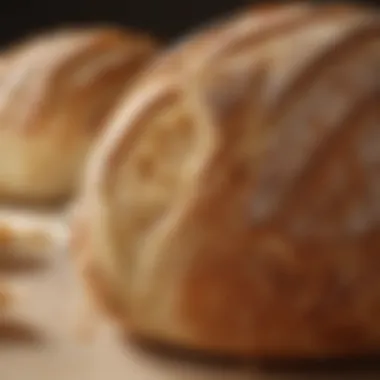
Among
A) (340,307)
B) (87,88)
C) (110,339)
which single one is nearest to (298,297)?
(340,307)

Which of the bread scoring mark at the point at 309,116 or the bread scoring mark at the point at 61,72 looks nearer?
the bread scoring mark at the point at 309,116

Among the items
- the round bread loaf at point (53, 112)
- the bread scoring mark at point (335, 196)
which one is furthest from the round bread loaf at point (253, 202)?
the round bread loaf at point (53, 112)

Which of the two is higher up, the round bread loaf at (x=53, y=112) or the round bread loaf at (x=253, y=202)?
the round bread loaf at (x=53, y=112)

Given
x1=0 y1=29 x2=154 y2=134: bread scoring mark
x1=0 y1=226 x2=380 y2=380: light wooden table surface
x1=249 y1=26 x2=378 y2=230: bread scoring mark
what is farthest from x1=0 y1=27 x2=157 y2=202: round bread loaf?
x1=249 y1=26 x2=378 y2=230: bread scoring mark

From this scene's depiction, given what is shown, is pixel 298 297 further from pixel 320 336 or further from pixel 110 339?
pixel 110 339

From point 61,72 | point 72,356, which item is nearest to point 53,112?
point 61,72

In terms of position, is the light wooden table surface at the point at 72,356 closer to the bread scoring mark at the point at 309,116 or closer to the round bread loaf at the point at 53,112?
the bread scoring mark at the point at 309,116

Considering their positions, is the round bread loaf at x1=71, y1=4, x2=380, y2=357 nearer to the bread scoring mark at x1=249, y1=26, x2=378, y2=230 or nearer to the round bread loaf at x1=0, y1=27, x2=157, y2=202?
the bread scoring mark at x1=249, y1=26, x2=378, y2=230
